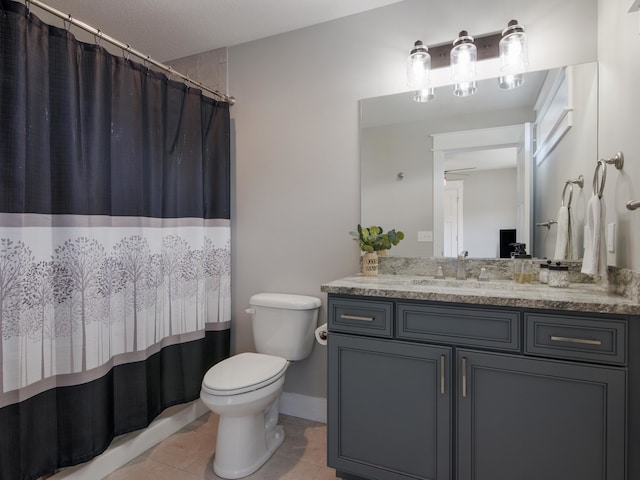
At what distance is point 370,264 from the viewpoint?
1.99 meters

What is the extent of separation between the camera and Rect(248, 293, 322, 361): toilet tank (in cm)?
208

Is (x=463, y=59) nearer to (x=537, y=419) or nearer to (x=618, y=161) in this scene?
(x=618, y=161)

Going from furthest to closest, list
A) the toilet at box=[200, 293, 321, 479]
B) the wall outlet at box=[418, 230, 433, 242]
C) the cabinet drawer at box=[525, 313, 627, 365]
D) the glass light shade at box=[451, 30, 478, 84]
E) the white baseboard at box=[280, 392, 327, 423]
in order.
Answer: the white baseboard at box=[280, 392, 327, 423] < the wall outlet at box=[418, 230, 433, 242] < the glass light shade at box=[451, 30, 478, 84] < the toilet at box=[200, 293, 321, 479] < the cabinet drawer at box=[525, 313, 627, 365]

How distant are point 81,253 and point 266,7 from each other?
1661 mm

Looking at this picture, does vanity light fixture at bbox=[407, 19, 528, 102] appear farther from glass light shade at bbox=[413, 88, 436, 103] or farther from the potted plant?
the potted plant

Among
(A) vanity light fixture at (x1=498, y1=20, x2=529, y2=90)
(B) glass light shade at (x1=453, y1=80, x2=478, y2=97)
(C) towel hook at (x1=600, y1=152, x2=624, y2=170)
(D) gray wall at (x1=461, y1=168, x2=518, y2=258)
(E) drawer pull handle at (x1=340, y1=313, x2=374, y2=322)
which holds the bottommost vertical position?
(E) drawer pull handle at (x1=340, y1=313, x2=374, y2=322)

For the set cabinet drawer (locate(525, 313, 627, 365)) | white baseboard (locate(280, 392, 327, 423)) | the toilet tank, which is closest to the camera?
cabinet drawer (locate(525, 313, 627, 365))

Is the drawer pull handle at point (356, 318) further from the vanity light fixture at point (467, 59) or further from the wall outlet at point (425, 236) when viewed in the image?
the vanity light fixture at point (467, 59)

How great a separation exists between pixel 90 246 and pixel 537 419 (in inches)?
78.0

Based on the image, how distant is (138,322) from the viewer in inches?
71.7

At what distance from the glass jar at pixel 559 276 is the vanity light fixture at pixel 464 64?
38.7 inches

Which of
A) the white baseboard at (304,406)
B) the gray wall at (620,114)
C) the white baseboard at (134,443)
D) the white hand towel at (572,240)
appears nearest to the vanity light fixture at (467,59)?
the gray wall at (620,114)

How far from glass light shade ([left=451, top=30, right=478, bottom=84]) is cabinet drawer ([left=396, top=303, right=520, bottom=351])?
123 cm

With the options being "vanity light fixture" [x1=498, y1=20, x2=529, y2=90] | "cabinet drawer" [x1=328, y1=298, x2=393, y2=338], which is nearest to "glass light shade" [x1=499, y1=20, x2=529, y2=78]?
"vanity light fixture" [x1=498, y1=20, x2=529, y2=90]
